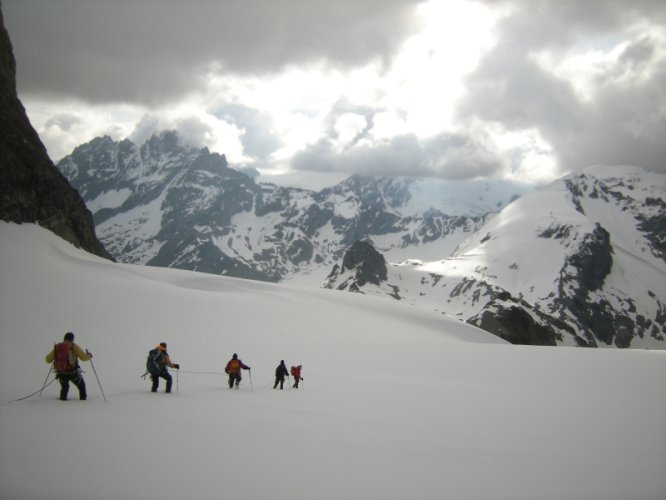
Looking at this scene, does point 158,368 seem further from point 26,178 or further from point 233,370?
point 26,178

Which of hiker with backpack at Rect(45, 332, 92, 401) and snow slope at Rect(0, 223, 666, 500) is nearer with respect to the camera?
snow slope at Rect(0, 223, 666, 500)

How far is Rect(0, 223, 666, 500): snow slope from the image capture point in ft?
27.4

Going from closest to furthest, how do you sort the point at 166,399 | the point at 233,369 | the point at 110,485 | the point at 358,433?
the point at 110,485, the point at 358,433, the point at 166,399, the point at 233,369

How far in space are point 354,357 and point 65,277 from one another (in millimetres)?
28259

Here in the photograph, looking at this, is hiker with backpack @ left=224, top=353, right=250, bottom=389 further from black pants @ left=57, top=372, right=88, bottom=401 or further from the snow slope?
black pants @ left=57, top=372, right=88, bottom=401

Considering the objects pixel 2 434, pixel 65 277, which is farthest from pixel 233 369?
pixel 65 277

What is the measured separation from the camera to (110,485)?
7500 mm

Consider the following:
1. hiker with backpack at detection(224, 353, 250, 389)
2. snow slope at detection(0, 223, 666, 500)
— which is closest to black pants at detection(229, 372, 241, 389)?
hiker with backpack at detection(224, 353, 250, 389)

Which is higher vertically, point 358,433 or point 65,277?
point 65,277

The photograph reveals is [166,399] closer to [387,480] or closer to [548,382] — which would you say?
[387,480]

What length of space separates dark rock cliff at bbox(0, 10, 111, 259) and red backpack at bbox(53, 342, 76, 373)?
47.1m

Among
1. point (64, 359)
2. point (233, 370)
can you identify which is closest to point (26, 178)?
point (233, 370)

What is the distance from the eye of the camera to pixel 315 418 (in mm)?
13164

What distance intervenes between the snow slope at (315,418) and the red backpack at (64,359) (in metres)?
0.92
